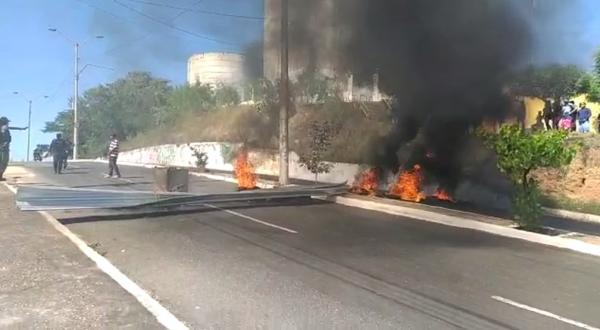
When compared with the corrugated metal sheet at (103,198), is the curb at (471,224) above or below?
below

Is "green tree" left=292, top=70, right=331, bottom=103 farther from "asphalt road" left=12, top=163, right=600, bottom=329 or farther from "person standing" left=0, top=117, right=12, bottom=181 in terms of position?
"person standing" left=0, top=117, right=12, bottom=181

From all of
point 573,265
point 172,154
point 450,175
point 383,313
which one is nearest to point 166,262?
point 383,313

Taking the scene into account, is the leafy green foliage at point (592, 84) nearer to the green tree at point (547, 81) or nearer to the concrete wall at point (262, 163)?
the green tree at point (547, 81)

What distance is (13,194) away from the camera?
1271 cm

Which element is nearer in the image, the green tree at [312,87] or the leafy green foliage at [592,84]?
the green tree at [312,87]

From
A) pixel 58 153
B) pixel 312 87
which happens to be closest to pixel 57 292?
pixel 312 87

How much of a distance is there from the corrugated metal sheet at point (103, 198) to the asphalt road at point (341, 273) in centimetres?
26

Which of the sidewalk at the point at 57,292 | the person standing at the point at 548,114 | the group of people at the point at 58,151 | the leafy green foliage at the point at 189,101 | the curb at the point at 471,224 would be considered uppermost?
the leafy green foliage at the point at 189,101

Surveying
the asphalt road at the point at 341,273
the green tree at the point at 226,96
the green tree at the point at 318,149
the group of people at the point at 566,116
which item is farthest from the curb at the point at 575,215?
the green tree at the point at 226,96

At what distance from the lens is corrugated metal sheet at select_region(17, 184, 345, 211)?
980cm

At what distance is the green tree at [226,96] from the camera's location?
52.2 ft

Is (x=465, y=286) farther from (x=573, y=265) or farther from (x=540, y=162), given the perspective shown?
(x=540, y=162)

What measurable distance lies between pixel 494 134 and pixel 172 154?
21.9 meters

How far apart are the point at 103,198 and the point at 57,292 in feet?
18.9
